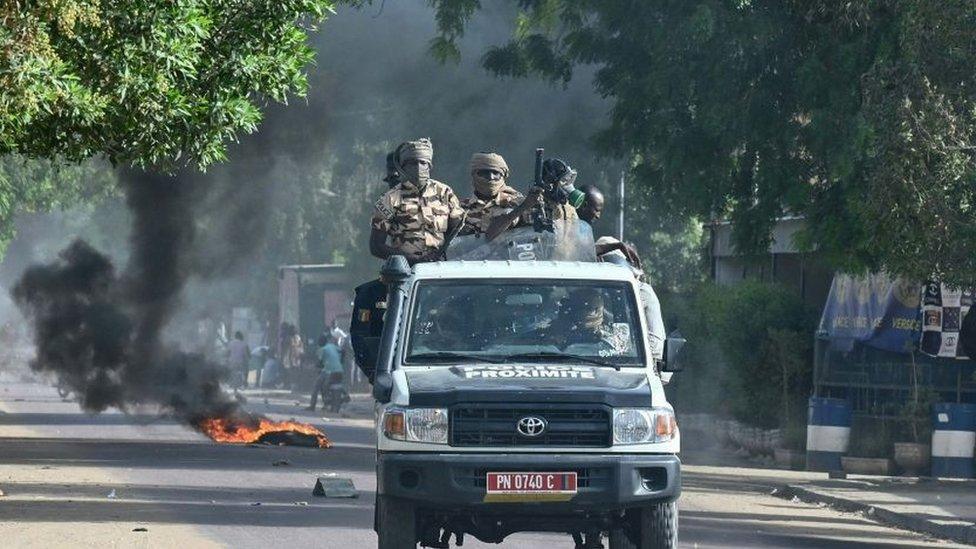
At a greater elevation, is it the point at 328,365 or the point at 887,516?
the point at 887,516

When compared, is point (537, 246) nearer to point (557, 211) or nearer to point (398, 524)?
point (557, 211)

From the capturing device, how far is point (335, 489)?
16250 millimetres

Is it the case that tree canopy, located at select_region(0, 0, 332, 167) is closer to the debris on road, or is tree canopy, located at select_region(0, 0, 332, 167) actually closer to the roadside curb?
the debris on road

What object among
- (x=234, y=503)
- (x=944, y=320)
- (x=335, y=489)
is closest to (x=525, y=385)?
(x=234, y=503)

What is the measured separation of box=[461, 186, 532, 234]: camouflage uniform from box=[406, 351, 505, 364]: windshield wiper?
2.15 m

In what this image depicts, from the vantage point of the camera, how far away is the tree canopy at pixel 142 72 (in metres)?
9.82

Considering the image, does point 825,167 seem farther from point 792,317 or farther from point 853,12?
point 792,317

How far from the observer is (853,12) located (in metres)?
20.1

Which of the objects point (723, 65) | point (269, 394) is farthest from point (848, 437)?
point (269, 394)

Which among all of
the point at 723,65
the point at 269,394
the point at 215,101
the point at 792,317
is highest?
the point at 723,65

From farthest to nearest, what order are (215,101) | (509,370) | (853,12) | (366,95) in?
(366,95) → (853,12) → (215,101) → (509,370)

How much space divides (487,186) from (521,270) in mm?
2113

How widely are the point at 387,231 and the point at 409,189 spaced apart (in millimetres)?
341

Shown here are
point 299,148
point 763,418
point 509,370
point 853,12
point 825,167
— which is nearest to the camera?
point 509,370
